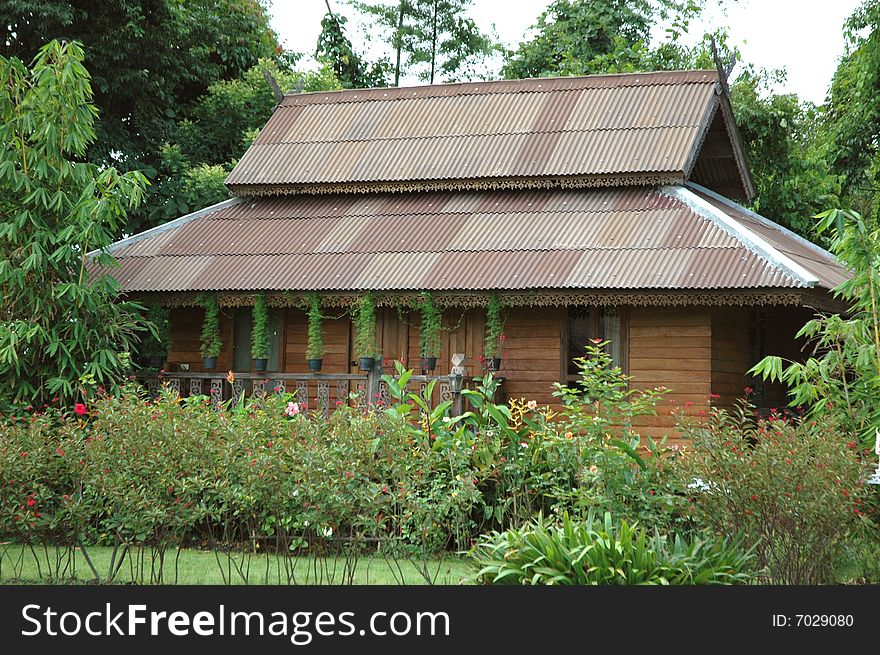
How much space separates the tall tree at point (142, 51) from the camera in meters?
22.0

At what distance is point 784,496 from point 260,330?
988 centimetres

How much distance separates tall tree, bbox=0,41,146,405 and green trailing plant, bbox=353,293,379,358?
10.2ft

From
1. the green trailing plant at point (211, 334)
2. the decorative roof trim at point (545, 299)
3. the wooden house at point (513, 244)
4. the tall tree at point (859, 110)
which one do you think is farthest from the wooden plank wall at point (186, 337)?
the tall tree at point (859, 110)

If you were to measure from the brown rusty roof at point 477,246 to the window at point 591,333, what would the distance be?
928 millimetres

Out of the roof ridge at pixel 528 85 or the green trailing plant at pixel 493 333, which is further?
the roof ridge at pixel 528 85

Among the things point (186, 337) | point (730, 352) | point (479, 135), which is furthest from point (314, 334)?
point (730, 352)

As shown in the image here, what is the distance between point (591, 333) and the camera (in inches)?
599

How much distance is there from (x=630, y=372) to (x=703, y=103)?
483 centimetres

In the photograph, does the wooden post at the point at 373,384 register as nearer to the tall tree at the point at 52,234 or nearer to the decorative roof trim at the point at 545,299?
the decorative roof trim at the point at 545,299

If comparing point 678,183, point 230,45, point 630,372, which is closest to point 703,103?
point 678,183

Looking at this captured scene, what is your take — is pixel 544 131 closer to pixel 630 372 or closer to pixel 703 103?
pixel 703 103

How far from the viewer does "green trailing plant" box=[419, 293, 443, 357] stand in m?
15.1

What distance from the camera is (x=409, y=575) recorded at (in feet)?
29.8

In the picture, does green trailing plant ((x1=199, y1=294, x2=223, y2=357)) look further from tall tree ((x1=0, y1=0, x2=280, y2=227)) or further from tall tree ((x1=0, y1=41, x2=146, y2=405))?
tall tree ((x1=0, y1=0, x2=280, y2=227))
